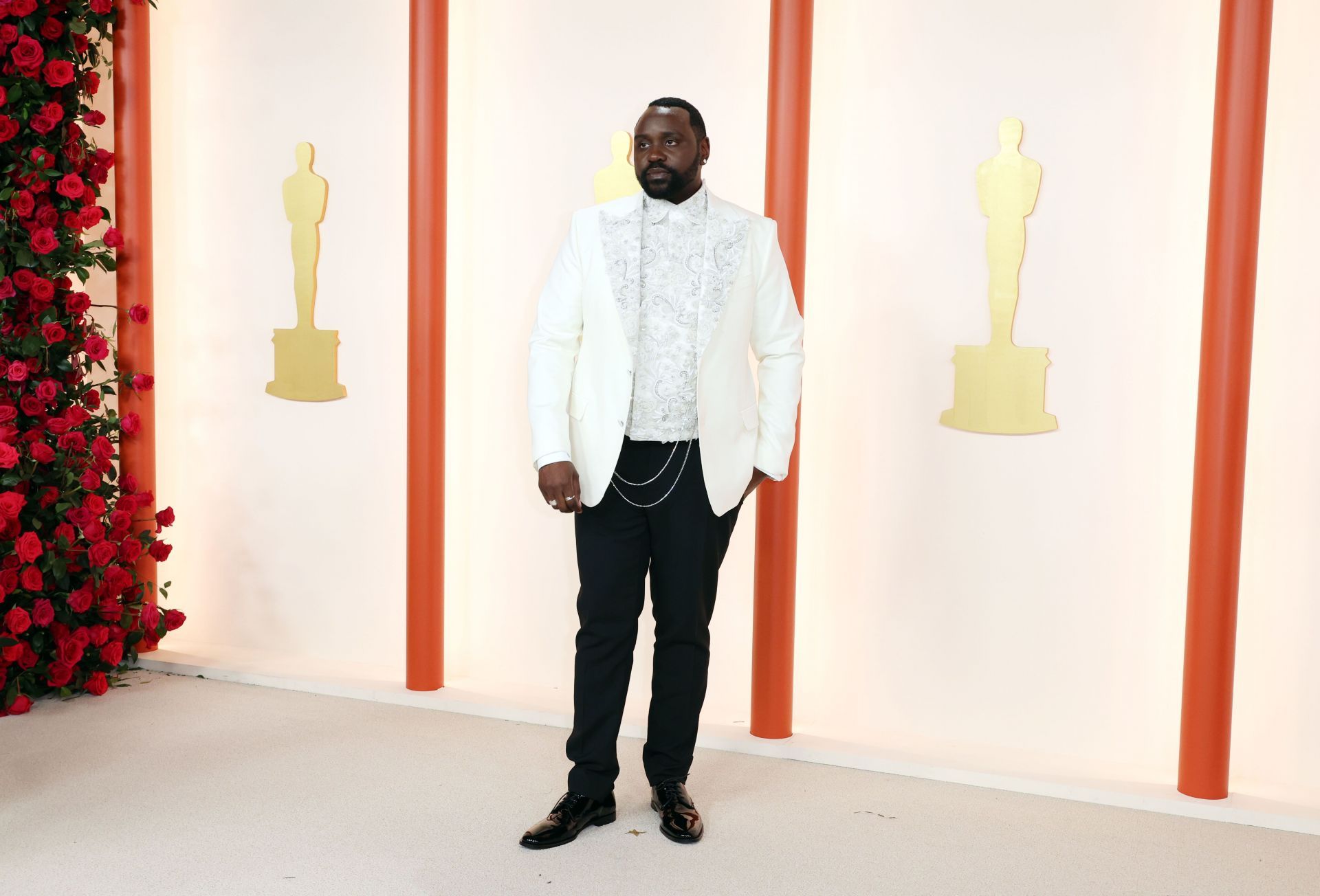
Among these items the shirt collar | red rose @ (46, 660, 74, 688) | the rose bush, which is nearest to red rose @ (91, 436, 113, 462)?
the rose bush

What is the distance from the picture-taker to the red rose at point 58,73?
296cm

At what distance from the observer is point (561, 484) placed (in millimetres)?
2164

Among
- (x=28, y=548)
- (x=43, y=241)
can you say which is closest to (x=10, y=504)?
(x=28, y=548)

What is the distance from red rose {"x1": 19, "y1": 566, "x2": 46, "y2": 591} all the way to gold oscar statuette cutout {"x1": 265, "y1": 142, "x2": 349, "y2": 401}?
0.89 meters

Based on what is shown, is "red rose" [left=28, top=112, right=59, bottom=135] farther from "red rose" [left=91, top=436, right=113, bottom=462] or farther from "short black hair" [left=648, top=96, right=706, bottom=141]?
"short black hair" [left=648, top=96, right=706, bottom=141]

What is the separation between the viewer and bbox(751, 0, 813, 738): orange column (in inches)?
110

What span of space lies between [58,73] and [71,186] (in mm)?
A: 303

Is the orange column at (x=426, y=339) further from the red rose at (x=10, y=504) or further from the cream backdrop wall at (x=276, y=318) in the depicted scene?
the red rose at (x=10, y=504)

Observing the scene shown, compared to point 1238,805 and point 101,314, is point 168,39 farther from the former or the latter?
point 1238,805

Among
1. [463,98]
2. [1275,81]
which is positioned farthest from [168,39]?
[1275,81]

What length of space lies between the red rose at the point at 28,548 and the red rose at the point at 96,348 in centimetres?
52

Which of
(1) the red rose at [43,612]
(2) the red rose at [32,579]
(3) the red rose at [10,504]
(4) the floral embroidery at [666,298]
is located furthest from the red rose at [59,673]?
(4) the floral embroidery at [666,298]

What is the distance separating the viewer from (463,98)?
330 centimetres

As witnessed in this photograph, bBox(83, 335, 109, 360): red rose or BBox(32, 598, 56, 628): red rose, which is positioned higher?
BBox(83, 335, 109, 360): red rose
